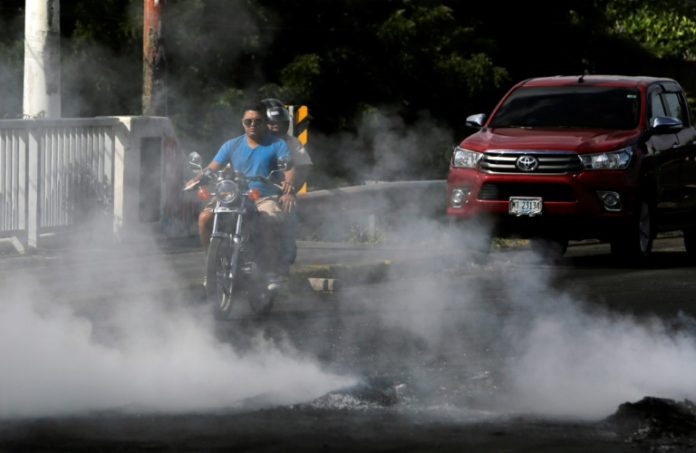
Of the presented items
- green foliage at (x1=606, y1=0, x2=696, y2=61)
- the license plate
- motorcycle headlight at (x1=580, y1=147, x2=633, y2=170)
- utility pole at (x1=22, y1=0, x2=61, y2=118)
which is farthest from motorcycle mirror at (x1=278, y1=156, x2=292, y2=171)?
green foliage at (x1=606, y1=0, x2=696, y2=61)

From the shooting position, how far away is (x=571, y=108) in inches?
619

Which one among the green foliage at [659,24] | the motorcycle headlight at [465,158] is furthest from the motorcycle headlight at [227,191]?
the green foliage at [659,24]

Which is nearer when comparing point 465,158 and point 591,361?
point 591,361

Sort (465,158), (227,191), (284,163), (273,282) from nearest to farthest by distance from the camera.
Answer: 1. (227,191)
2. (273,282)
3. (284,163)
4. (465,158)

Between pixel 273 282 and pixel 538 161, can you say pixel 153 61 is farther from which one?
pixel 273 282

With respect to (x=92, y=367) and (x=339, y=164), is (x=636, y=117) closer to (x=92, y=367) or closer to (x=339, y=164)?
(x=92, y=367)

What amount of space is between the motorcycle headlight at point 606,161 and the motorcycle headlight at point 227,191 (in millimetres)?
4633

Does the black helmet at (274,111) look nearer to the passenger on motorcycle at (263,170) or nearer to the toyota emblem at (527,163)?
the passenger on motorcycle at (263,170)

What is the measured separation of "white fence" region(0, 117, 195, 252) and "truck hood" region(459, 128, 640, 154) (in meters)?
3.09

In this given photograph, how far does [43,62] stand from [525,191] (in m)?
4.51

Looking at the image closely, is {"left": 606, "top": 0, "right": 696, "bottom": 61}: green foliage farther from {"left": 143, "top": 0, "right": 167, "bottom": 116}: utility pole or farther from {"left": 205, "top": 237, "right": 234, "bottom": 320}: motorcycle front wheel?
{"left": 205, "top": 237, "right": 234, "bottom": 320}: motorcycle front wheel

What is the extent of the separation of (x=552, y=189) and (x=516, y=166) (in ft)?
1.23

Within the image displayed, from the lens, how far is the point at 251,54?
25000 mm

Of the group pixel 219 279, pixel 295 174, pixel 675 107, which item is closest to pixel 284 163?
pixel 295 174
